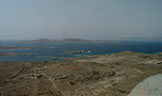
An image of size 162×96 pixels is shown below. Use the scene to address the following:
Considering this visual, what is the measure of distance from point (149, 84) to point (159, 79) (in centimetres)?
63

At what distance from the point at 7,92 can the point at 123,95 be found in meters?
10.3

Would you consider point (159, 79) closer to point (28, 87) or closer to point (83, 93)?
point (83, 93)

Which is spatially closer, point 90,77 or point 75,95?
point 75,95

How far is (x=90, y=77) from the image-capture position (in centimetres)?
1675

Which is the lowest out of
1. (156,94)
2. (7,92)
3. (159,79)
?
(7,92)

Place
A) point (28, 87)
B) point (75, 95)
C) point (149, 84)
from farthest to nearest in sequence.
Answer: point (28, 87) < point (75, 95) < point (149, 84)

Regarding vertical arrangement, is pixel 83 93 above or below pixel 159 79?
below

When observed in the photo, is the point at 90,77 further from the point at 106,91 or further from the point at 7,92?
the point at 7,92

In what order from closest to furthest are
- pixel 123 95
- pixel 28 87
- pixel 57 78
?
pixel 123 95 < pixel 28 87 < pixel 57 78

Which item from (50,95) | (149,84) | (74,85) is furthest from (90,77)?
(149,84)

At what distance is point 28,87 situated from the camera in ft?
43.6

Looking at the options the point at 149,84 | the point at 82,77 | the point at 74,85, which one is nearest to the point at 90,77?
the point at 82,77

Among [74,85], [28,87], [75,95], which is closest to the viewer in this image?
[75,95]

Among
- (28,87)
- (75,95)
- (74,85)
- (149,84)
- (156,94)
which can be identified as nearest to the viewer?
(156,94)
